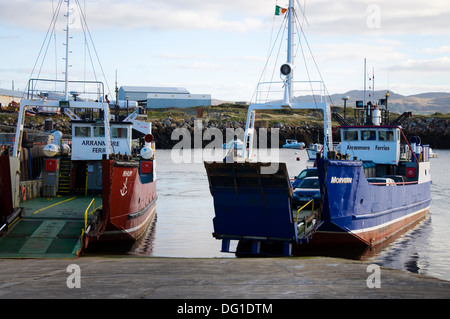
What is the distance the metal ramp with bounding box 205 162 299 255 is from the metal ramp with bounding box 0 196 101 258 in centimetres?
428

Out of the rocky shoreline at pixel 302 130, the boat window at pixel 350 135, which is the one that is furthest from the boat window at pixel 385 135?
the rocky shoreline at pixel 302 130

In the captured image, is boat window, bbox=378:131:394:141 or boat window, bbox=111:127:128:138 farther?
A: boat window, bbox=378:131:394:141

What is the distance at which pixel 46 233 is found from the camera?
17.2 m

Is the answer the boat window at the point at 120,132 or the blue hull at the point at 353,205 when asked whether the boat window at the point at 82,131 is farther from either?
the blue hull at the point at 353,205

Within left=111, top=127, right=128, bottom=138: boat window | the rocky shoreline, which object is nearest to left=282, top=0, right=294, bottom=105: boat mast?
left=111, top=127, right=128, bottom=138: boat window

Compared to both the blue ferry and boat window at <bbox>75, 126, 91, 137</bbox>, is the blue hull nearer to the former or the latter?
the blue ferry

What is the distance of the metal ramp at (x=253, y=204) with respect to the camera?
1623 cm

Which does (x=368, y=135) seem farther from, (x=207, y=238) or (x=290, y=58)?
(x=207, y=238)

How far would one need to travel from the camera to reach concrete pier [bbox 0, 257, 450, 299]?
9164 millimetres

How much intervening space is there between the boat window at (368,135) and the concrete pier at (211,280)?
15.8 m

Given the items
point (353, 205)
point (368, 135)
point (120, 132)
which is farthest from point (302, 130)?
point (353, 205)

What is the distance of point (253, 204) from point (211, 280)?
21.3 ft
